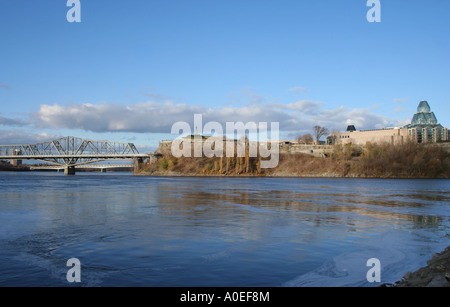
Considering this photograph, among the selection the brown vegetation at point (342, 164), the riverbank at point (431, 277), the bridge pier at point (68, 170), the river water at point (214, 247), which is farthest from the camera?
the bridge pier at point (68, 170)

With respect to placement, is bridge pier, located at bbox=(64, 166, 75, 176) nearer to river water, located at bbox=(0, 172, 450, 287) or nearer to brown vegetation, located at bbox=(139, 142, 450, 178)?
brown vegetation, located at bbox=(139, 142, 450, 178)

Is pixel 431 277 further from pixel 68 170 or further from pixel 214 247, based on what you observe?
pixel 68 170

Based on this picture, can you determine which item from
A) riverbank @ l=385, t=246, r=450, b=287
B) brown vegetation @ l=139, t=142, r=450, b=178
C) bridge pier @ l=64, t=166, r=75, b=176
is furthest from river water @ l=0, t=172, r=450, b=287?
bridge pier @ l=64, t=166, r=75, b=176

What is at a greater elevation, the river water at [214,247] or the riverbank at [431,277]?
the riverbank at [431,277]

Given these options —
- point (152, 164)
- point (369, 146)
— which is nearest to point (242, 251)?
point (369, 146)

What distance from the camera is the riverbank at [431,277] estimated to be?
8.10 m

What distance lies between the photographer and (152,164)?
15250cm

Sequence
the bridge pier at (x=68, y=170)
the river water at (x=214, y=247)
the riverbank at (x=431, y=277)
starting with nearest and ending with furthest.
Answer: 1. the riverbank at (x=431, y=277)
2. the river water at (x=214, y=247)
3. the bridge pier at (x=68, y=170)

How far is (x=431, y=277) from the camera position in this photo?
8.81 meters

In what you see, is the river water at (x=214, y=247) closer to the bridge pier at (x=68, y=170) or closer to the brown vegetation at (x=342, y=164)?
the brown vegetation at (x=342, y=164)

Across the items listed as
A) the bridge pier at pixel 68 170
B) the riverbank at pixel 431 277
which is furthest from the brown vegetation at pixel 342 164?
the riverbank at pixel 431 277

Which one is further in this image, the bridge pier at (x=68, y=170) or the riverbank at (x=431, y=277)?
the bridge pier at (x=68, y=170)

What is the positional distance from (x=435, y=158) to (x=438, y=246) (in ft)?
331
